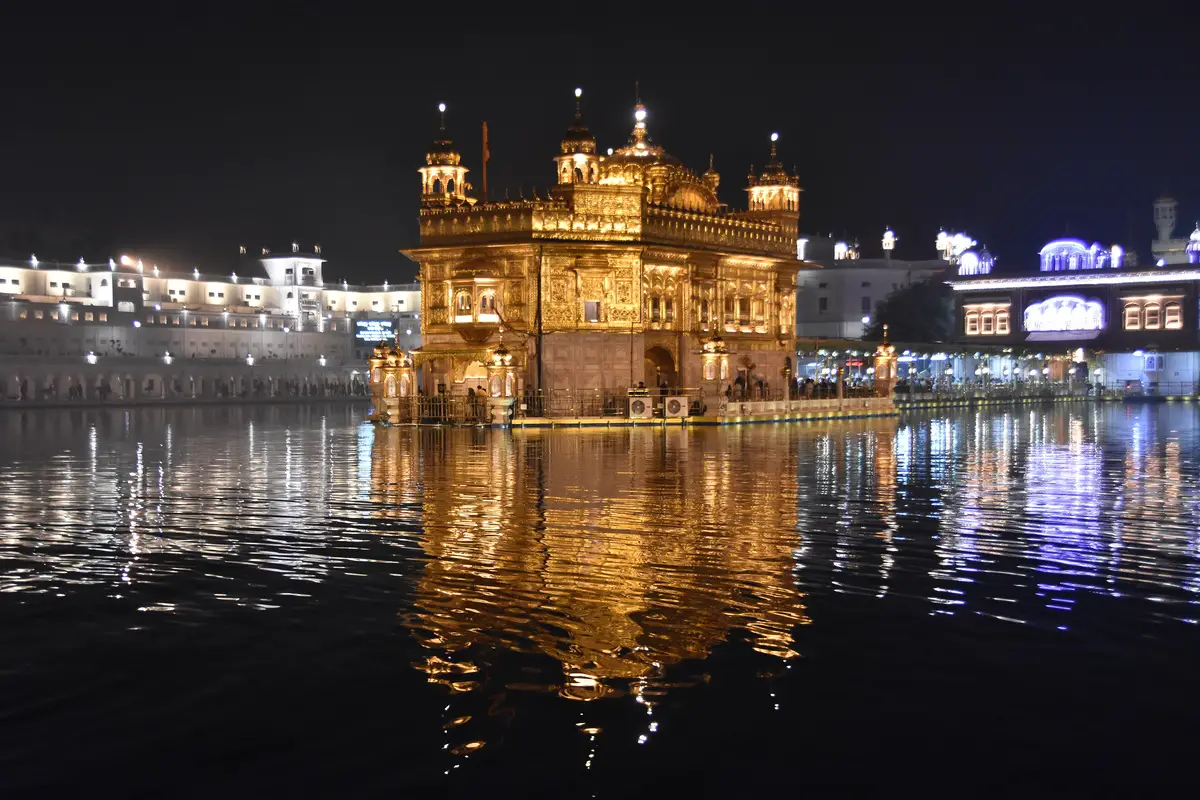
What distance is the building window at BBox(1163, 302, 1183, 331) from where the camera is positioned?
9506 cm

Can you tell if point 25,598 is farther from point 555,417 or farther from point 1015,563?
point 555,417

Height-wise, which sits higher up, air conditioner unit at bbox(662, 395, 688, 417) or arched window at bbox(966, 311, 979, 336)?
arched window at bbox(966, 311, 979, 336)

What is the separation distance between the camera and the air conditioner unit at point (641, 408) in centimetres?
4347

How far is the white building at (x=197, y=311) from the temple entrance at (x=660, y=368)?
186 ft

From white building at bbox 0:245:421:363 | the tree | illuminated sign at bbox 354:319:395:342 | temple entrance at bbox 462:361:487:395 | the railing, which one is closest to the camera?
temple entrance at bbox 462:361:487:395

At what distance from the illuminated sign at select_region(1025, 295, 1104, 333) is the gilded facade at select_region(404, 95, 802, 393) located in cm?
5713

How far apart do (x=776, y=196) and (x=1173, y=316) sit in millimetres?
49606

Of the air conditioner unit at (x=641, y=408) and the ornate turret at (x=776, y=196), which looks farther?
the ornate turret at (x=776, y=196)

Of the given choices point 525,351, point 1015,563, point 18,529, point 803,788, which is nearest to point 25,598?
point 18,529

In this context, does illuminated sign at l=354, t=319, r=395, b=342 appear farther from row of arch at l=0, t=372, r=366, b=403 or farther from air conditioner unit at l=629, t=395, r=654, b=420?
air conditioner unit at l=629, t=395, r=654, b=420

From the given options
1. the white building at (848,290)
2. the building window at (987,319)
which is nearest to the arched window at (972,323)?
the building window at (987,319)

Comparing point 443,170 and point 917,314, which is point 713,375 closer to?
point 443,170

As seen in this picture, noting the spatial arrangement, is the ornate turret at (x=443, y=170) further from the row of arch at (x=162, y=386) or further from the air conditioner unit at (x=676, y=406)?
the row of arch at (x=162, y=386)

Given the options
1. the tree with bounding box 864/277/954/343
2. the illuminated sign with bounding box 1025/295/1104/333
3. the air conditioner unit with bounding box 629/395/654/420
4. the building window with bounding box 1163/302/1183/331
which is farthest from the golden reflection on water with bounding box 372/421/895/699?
the illuminated sign with bounding box 1025/295/1104/333
